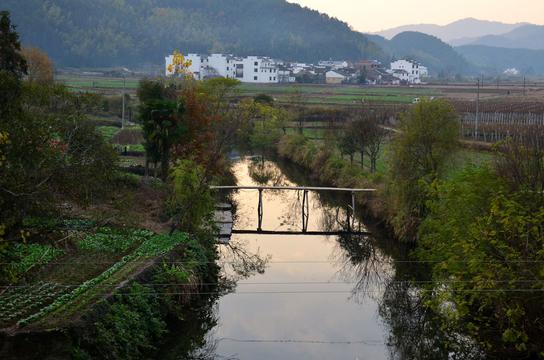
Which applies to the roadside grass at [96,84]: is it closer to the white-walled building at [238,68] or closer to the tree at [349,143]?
the white-walled building at [238,68]

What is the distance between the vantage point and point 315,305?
89.9ft

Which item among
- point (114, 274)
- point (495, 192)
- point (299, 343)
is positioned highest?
point (495, 192)

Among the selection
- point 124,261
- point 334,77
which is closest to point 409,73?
point 334,77

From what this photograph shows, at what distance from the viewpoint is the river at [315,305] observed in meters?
23.1

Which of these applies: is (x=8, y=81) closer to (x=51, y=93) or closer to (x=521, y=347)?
(x=51, y=93)

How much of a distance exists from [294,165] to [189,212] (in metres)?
31.6

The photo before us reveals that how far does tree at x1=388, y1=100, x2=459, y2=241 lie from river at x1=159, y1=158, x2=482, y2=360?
1834 mm

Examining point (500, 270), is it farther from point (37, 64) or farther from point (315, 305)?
point (37, 64)

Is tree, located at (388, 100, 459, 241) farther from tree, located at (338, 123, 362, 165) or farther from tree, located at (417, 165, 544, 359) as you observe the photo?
tree, located at (338, 123, 362, 165)

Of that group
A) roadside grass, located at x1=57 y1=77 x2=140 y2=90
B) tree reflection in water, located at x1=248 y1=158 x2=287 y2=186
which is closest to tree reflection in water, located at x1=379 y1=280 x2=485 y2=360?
tree reflection in water, located at x1=248 y1=158 x2=287 y2=186

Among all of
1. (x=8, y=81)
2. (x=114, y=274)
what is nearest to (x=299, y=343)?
(x=114, y=274)

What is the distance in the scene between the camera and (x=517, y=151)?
2561 centimetres

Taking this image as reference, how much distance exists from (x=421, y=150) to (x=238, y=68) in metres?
134

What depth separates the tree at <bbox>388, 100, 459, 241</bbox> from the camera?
3516cm
